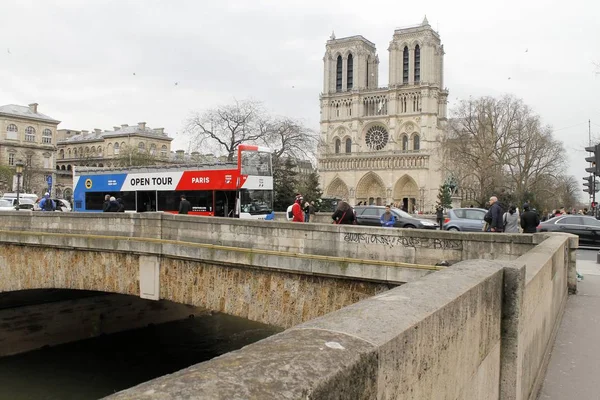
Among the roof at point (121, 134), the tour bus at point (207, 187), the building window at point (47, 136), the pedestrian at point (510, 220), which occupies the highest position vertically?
the roof at point (121, 134)

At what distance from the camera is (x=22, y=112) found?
8444 cm

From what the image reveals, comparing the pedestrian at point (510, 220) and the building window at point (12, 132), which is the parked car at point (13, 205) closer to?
the pedestrian at point (510, 220)

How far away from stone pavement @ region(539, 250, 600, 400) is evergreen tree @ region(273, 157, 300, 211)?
1408 inches

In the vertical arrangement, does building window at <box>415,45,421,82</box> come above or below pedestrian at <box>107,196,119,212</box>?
above

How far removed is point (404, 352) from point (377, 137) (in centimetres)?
9240

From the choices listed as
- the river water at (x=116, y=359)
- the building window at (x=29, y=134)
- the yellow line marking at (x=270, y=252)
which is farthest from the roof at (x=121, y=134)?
the yellow line marking at (x=270, y=252)

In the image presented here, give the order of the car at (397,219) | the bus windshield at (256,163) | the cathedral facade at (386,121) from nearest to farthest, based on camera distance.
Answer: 1. the car at (397,219)
2. the bus windshield at (256,163)
3. the cathedral facade at (386,121)

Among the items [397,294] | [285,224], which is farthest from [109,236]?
[397,294]

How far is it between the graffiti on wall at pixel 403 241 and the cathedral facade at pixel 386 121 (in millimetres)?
74302

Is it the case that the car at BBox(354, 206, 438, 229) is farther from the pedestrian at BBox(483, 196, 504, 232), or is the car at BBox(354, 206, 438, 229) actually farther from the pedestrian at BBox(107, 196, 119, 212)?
the pedestrian at BBox(107, 196, 119, 212)

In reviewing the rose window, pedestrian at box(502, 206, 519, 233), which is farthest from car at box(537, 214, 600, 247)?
the rose window

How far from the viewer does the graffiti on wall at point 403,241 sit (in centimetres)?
977

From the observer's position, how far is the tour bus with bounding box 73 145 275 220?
24047mm

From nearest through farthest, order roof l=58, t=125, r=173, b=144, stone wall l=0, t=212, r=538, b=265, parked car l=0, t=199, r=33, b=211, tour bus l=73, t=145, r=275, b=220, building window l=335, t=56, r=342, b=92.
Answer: stone wall l=0, t=212, r=538, b=265
tour bus l=73, t=145, r=275, b=220
parked car l=0, t=199, r=33, b=211
roof l=58, t=125, r=173, b=144
building window l=335, t=56, r=342, b=92
